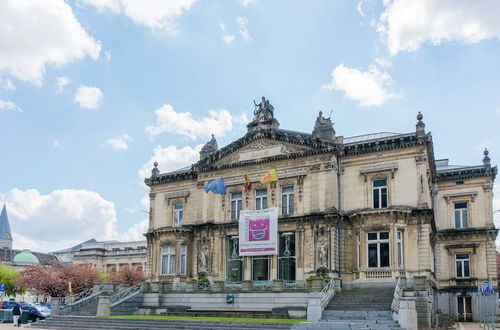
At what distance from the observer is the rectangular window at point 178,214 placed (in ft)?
155

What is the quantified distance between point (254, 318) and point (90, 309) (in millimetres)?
Result: 11604

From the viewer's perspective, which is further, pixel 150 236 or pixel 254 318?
pixel 150 236

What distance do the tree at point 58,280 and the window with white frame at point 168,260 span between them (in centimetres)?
2644

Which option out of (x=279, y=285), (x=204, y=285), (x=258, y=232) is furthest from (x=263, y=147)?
(x=279, y=285)

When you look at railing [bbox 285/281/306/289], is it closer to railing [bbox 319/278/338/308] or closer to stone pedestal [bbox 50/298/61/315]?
railing [bbox 319/278/338/308]

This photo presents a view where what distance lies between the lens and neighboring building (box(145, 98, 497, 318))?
3647 cm

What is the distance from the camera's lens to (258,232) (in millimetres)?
40188

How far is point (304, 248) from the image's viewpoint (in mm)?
38812

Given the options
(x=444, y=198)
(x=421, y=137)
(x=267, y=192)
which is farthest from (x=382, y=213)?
(x=444, y=198)

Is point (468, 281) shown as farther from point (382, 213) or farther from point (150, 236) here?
point (150, 236)

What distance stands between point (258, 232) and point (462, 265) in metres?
19.4

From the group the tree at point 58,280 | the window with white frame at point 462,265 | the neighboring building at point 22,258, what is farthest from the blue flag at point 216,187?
the neighboring building at point 22,258

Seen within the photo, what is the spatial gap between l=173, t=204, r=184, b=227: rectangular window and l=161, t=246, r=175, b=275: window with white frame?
2280 millimetres

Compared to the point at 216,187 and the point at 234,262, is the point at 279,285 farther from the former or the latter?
the point at 216,187
